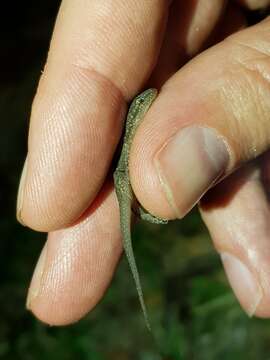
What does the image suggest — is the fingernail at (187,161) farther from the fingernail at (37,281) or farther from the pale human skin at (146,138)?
the fingernail at (37,281)

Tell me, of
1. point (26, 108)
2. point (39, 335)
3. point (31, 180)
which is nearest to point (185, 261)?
point (39, 335)

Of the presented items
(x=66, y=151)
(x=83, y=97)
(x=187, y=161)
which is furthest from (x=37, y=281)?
(x=187, y=161)

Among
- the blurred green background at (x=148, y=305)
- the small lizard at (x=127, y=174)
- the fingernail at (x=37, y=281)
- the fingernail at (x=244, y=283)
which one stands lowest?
the blurred green background at (x=148, y=305)

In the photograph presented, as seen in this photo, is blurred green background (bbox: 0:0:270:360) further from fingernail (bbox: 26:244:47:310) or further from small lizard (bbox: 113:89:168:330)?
small lizard (bbox: 113:89:168:330)

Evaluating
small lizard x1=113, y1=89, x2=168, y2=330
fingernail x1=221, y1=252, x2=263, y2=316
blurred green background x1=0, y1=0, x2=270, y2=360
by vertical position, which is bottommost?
blurred green background x1=0, y1=0, x2=270, y2=360

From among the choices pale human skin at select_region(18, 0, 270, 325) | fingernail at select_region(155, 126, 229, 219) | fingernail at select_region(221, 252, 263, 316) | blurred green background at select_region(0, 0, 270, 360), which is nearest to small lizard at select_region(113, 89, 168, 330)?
pale human skin at select_region(18, 0, 270, 325)

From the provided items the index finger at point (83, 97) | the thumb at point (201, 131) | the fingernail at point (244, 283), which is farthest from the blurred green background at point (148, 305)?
the thumb at point (201, 131)

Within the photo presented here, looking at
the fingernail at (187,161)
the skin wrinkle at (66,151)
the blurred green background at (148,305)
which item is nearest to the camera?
the fingernail at (187,161)
